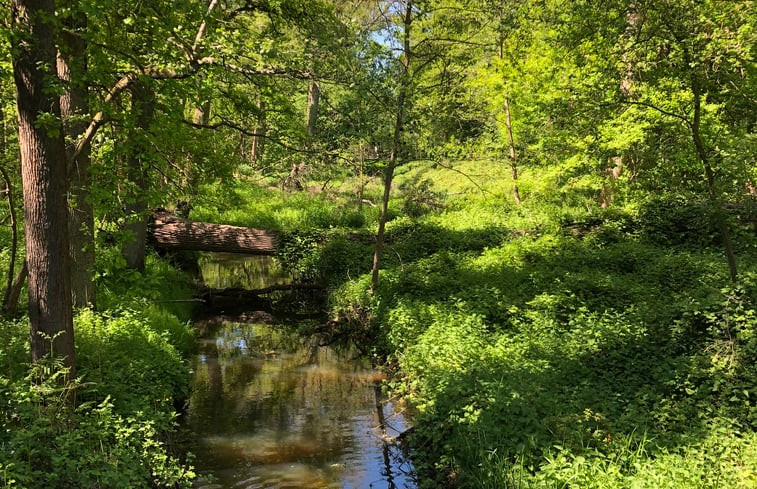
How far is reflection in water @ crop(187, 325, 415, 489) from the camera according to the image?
6.27 meters

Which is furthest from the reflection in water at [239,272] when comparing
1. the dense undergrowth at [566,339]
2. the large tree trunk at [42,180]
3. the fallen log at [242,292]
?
the large tree trunk at [42,180]

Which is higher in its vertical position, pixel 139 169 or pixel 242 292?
pixel 139 169

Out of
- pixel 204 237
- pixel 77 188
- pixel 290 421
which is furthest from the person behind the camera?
pixel 204 237

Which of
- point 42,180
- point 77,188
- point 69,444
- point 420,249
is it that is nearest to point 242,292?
point 420,249

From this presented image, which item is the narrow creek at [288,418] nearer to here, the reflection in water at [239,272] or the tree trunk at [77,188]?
the tree trunk at [77,188]

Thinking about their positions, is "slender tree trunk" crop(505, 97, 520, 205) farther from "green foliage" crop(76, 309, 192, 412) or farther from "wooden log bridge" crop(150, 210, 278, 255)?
"green foliage" crop(76, 309, 192, 412)

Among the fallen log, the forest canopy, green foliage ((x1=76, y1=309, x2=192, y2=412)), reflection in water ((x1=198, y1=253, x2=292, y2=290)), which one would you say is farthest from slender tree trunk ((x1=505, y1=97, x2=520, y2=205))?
green foliage ((x1=76, y1=309, x2=192, y2=412))

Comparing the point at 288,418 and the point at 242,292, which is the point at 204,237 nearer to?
the point at 242,292

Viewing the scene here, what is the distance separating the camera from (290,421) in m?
7.76

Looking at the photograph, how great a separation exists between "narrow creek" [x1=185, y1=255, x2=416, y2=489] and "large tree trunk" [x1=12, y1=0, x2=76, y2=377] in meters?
2.35

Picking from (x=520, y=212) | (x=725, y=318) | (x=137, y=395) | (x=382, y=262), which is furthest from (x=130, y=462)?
(x=520, y=212)

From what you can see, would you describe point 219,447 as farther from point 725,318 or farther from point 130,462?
point 725,318

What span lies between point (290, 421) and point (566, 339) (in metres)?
4.63

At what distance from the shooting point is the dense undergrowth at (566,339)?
514 cm
